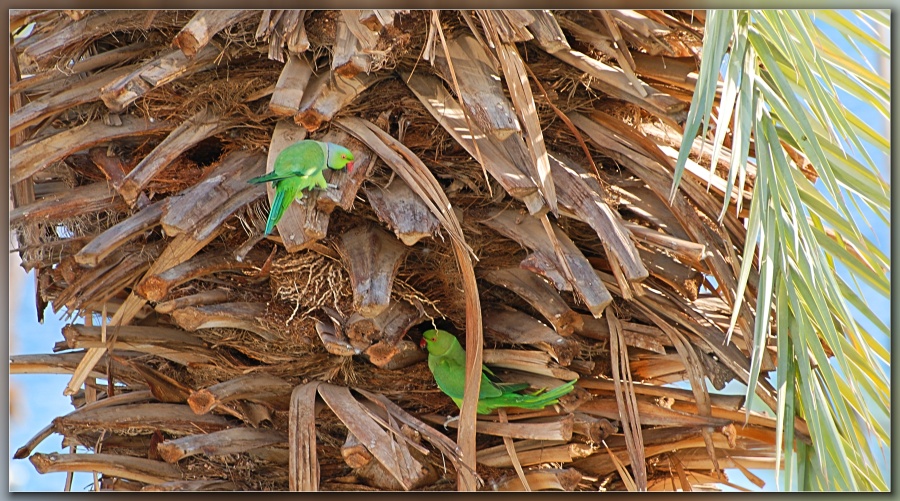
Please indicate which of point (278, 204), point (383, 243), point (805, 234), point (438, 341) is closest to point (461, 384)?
point (438, 341)

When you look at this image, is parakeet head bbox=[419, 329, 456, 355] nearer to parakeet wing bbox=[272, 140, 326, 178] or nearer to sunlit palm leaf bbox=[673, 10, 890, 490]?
parakeet wing bbox=[272, 140, 326, 178]

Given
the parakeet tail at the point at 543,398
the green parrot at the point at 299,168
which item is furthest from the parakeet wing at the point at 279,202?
the parakeet tail at the point at 543,398

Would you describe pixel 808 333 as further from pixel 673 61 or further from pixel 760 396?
pixel 673 61

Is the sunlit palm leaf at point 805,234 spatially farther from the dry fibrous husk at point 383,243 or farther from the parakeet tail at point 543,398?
the parakeet tail at point 543,398

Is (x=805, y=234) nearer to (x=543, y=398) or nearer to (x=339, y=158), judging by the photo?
(x=543, y=398)

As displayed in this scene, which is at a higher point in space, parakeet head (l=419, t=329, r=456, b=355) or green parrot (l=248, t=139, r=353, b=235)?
green parrot (l=248, t=139, r=353, b=235)

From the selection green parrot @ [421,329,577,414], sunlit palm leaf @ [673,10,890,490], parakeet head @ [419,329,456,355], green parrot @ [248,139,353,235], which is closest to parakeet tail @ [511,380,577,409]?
green parrot @ [421,329,577,414]

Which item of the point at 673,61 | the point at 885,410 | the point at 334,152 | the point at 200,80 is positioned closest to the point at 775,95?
the point at 673,61

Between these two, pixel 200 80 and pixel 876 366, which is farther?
pixel 200 80
